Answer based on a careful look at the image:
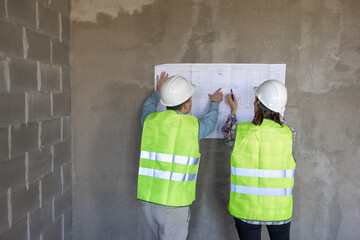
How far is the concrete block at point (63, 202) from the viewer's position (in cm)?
228

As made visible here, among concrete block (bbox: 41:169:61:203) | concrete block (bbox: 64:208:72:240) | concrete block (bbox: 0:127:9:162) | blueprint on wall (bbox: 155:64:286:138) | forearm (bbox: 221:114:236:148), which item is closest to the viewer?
concrete block (bbox: 0:127:9:162)

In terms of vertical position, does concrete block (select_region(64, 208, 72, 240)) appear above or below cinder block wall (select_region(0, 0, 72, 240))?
below

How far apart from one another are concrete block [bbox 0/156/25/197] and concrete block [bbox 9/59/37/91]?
44 cm

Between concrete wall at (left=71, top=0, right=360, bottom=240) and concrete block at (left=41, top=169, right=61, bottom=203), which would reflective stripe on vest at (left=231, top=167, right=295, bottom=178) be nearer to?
concrete wall at (left=71, top=0, right=360, bottom=240)

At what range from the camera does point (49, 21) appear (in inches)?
82.7

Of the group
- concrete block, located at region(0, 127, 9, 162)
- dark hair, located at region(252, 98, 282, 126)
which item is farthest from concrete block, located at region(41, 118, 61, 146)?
dark hair, located at region(252, 98, 282, 126)

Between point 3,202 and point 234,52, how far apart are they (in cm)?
190

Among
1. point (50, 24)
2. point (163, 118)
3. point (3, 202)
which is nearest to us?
point (3, 202)

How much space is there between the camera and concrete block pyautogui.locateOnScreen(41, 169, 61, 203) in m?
2.09

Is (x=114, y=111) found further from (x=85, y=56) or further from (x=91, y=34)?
(x=91, y=34)

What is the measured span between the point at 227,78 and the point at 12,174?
1.66 metres

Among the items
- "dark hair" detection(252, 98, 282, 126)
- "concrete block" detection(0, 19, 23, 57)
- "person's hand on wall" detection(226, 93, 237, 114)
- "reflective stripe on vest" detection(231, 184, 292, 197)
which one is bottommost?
"reflective stripe on vest" detection(231, 184, 292, 197)

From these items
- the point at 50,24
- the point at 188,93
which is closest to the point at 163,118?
the point at 188,93

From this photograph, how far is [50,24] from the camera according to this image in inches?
83.3
